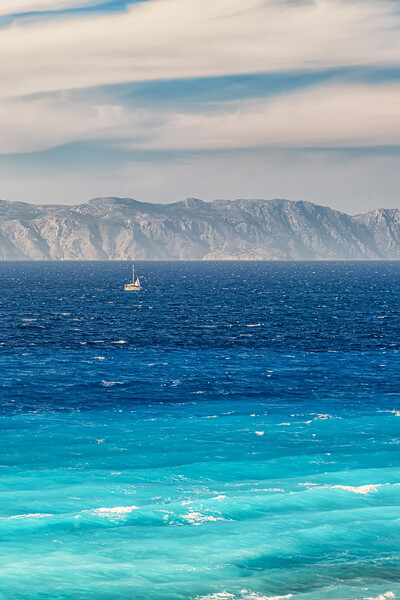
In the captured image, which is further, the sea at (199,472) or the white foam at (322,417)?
the white foam at (322,417)

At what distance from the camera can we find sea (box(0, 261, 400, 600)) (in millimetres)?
35844

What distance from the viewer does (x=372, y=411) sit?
72375 millimetres

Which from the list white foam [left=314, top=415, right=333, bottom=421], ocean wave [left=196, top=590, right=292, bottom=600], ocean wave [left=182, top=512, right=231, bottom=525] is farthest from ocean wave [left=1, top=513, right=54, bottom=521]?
white foam [left=314, top=415, right=333, bottom=421]

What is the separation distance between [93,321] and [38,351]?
139 ft

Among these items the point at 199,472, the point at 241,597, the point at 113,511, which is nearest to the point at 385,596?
the point at 241,597

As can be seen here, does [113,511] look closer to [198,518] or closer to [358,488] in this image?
[198,518]

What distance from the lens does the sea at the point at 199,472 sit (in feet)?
118

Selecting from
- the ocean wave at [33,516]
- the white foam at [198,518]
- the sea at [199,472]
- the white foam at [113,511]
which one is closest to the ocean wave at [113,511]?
the white foam at [113,511]

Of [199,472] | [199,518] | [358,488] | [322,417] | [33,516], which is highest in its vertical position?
[322,417]

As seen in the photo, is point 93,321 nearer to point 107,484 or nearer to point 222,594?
point 107,484

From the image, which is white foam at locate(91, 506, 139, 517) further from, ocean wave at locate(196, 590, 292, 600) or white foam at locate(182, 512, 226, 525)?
ocean wave at locate(196, 590, 292, 600)

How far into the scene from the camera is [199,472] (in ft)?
173

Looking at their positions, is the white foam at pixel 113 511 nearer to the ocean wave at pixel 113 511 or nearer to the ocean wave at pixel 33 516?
the ocean wave at pixel 113 511

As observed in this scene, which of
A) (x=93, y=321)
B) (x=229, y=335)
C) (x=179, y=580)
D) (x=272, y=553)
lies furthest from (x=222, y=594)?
(x=93, y=321)
